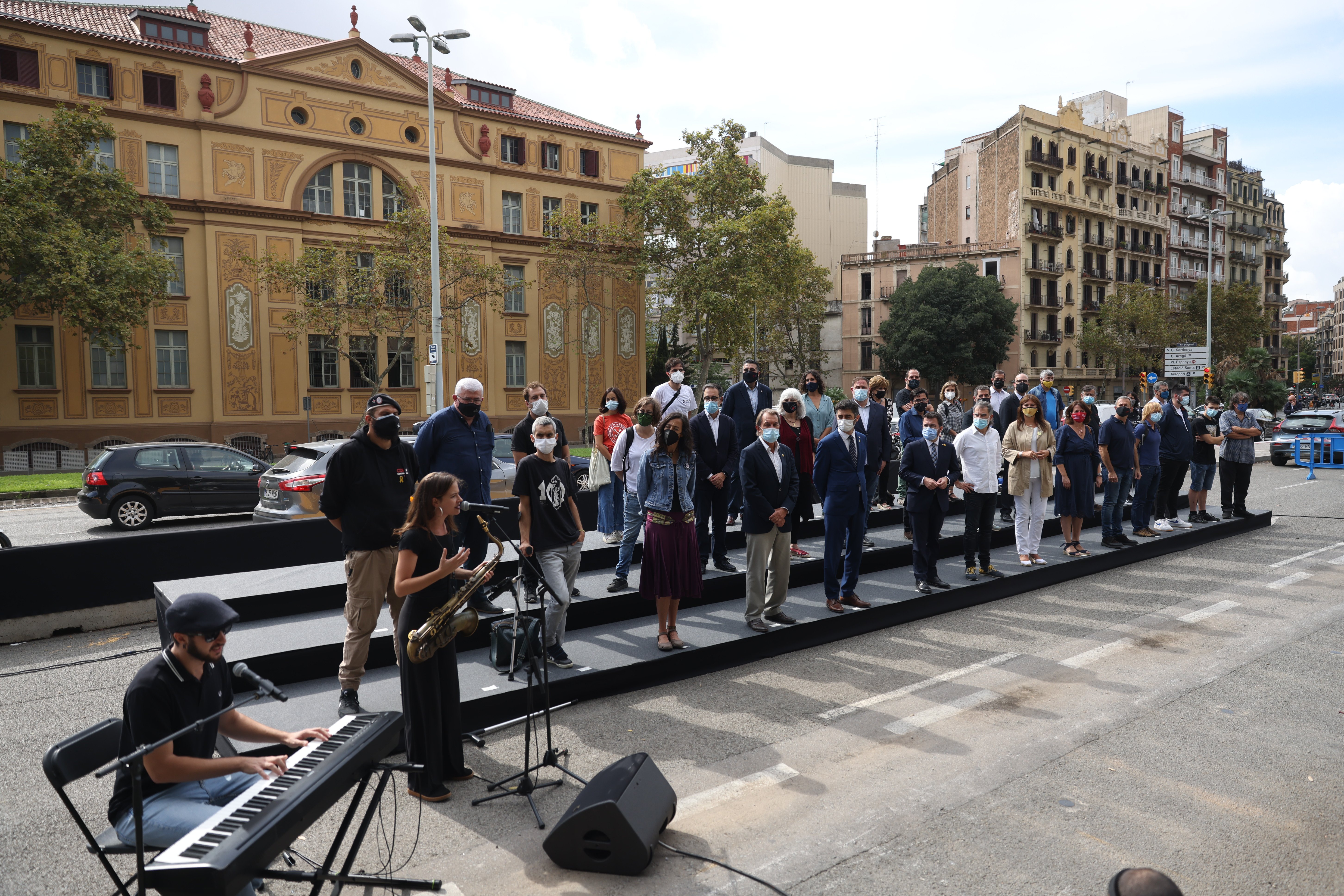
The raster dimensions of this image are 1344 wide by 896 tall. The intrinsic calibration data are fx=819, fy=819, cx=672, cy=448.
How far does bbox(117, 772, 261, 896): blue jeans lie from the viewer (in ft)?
A: 10.1

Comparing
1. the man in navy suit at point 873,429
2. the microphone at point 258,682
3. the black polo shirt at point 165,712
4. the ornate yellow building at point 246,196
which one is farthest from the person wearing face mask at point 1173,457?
the ornate yellow building at point 246,196

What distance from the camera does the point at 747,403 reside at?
30.9 feet

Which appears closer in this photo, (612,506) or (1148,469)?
(612,506)

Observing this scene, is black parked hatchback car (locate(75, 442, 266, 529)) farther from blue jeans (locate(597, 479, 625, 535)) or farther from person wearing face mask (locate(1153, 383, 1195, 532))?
person wearing face mask (locate(1153, 383, 1195, 532))

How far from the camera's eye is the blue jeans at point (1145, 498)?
12.2 metres

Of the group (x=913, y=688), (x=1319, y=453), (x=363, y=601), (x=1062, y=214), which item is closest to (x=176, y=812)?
(x=363, y=601)

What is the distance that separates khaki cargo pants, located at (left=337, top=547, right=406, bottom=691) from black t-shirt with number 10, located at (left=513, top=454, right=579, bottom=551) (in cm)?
106

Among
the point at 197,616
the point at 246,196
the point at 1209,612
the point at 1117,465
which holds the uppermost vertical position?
the point at 246,196

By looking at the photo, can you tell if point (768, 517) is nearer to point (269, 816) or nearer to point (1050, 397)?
point (269, 816)

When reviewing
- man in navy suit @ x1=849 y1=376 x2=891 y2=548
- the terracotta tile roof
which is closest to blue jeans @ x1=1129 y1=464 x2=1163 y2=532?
man in navy suit @ x1=849 y1=376 x2=891 y2=548

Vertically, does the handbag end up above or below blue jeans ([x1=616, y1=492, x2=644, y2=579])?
above

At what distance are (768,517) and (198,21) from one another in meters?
34.4

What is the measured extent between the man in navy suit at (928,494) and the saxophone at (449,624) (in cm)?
527

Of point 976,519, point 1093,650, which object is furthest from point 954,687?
point 976,519
